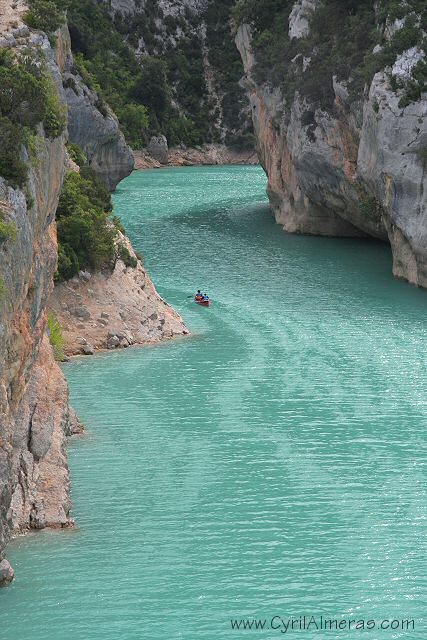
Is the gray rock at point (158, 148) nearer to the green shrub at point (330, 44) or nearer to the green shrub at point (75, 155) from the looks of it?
the green shrub at point (330, 44)

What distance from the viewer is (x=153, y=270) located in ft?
178

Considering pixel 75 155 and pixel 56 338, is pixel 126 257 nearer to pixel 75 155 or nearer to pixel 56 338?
pixel 56 338

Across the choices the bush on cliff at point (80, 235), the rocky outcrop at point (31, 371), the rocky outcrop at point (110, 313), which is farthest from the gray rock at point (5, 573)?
the bush on cliff at point (80, 235)

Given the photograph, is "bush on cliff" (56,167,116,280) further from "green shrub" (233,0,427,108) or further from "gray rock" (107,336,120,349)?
"green shrub" (233,0,427,108)

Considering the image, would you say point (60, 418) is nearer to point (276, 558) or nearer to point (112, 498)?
point (112, 498)

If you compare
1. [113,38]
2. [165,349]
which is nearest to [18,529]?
[165,349]

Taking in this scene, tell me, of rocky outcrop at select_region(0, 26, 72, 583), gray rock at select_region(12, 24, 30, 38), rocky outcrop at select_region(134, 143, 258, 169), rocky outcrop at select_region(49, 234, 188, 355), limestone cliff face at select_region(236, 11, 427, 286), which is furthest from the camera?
rocky outcrop at select_region(134, 143, 258, 169)

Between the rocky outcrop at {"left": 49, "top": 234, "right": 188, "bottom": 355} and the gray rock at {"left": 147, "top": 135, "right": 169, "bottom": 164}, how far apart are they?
8867 cm

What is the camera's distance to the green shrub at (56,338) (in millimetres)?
34438

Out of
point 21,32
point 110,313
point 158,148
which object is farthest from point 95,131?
point 21,32

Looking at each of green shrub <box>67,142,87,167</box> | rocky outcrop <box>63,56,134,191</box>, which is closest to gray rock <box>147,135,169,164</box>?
rocky outcrop <box>63,56,134,191</box>

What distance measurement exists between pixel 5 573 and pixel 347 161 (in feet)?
143

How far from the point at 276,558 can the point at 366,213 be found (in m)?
38.5

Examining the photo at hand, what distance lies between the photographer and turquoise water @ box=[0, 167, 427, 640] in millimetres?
19156
